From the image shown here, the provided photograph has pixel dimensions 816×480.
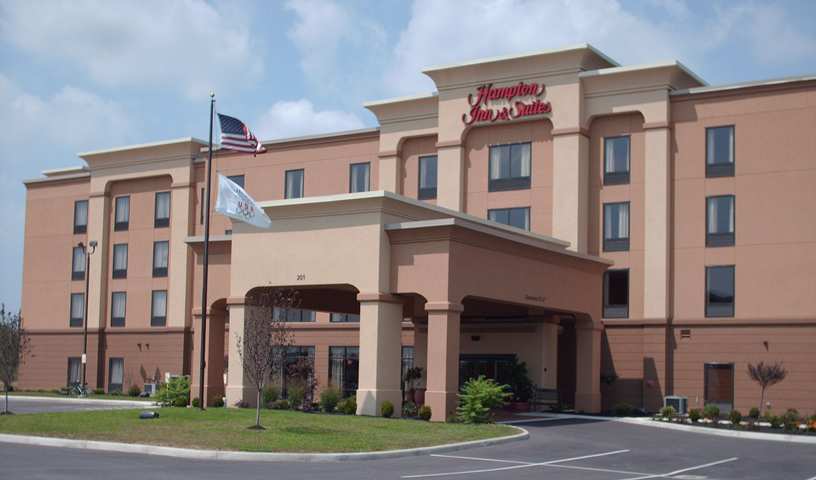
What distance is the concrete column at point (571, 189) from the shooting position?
49.2m

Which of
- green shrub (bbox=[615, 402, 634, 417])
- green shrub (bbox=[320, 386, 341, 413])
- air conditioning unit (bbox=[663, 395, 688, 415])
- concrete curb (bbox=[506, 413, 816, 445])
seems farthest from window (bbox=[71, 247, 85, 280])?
air conditioning unit (bbox=[663, 395, 688, 415])

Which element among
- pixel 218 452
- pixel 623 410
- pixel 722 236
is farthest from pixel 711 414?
pixel 218 452

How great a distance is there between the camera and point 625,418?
137 ft

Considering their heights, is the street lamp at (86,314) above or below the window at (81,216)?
below

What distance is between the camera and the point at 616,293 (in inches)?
1934

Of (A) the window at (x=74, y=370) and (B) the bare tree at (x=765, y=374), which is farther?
(A) the window at (x=74, y=370)

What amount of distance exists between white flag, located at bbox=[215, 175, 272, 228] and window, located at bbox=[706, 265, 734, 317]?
69.4ft

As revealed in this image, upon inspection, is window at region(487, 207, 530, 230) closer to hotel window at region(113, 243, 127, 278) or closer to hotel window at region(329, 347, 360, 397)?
hotel window at region(329, 347, 360, 397)

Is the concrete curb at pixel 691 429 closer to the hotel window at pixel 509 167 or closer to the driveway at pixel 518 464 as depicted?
the driveway at pixel 518 464

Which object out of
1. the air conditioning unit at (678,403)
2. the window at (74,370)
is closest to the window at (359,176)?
the air conditioning unit at (678,403)

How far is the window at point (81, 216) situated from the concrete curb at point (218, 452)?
4069cm

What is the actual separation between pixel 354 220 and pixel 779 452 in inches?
620

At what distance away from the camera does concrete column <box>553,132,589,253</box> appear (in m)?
49.2

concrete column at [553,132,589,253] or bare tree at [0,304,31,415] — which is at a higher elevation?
concrete column at [553,132,589,253]
